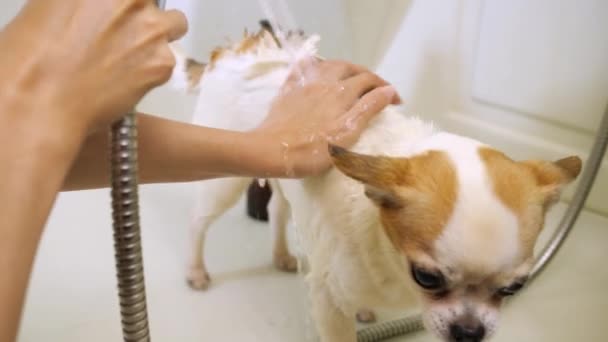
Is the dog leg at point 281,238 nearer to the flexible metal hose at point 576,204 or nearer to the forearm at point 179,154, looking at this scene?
the flexible metal hose at point 576,204

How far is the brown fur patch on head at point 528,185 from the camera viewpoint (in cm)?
80

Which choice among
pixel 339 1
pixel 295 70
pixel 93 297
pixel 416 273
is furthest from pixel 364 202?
pixel 339 1

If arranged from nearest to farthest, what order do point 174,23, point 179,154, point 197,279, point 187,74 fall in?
1. point 174,23
2. point 179,154
3. point 187,74
4. point 197,279

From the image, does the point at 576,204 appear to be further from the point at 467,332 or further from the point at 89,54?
the point at 89,54

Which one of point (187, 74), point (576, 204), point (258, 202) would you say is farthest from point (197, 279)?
point (576, 204)

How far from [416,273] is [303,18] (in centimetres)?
86

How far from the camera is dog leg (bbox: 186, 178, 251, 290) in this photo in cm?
132

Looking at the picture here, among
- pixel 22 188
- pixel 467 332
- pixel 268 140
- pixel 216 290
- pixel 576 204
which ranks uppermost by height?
pixel 22 188

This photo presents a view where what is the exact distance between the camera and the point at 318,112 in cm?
105

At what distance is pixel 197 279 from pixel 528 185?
2.64 feet

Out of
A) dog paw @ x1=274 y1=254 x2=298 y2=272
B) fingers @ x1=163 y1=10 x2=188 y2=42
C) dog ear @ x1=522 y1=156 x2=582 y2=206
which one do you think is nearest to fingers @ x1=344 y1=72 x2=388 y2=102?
dog ear @ x1=522 y1=156 x2=582 y2=206

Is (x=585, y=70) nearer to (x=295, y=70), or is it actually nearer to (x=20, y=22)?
(x=295, y=70)

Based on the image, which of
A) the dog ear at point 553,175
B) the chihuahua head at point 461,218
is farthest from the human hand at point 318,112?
the dog ear at point 553,175

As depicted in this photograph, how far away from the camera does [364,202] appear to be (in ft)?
3.10
